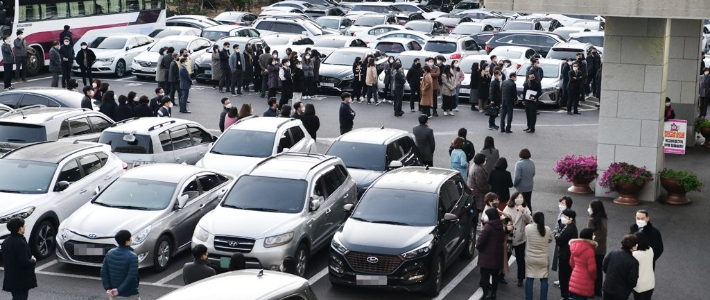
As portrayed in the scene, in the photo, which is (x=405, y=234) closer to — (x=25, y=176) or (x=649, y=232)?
(x=649, y=232)

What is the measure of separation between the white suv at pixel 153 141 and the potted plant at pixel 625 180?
27.1 ft

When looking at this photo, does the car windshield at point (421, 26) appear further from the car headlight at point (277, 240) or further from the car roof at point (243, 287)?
the car roof at point (243, 287)

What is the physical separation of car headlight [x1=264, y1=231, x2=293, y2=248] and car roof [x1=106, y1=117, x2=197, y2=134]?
589 centimetres

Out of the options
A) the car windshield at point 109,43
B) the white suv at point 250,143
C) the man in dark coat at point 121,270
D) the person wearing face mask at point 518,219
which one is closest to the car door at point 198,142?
the white suv at point 250,143

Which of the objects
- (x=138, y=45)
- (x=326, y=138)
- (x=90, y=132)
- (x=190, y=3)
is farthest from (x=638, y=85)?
(x=190, y=3)

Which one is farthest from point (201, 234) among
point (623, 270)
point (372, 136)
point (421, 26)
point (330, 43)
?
point (421, 26)

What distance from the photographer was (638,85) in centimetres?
2056

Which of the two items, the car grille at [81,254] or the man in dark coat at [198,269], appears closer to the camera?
the man in dark coat at [198,269]

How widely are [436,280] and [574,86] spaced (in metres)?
17.1

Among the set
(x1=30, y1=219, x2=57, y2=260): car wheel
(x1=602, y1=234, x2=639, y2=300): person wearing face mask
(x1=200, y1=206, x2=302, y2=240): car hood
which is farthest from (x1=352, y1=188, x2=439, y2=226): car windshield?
(x1=30, y1=219, x2=57, y2=260): car wheel

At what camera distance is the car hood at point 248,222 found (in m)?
15.8

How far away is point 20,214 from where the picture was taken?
54.2 feet

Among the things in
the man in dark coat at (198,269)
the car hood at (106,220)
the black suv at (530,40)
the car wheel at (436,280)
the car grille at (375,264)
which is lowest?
the car wheel at (436,280)

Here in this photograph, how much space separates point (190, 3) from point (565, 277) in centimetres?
5165
